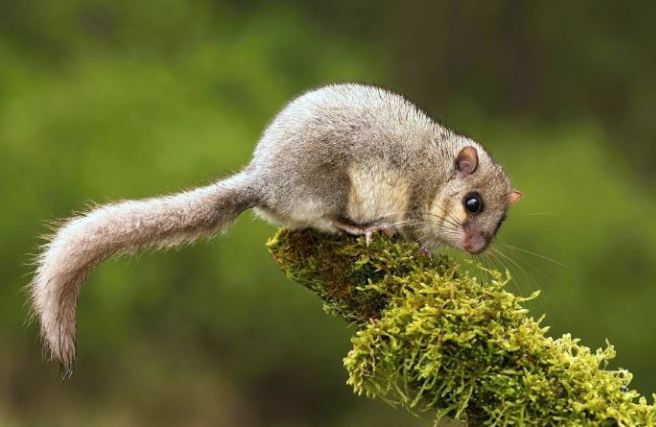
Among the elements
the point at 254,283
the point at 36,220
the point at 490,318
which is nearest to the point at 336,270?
the point at 490,318

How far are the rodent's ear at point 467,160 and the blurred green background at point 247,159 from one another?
5.19 meters

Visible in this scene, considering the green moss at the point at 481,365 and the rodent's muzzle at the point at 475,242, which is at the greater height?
the rodent's muzzle at the point at 475,242

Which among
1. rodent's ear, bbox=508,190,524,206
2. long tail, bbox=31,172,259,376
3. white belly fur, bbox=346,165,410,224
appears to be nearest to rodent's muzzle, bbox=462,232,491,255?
rodent's ear, bbox=508,190,524,206

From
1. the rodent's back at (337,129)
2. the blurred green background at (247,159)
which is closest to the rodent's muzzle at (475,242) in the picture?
the rodent's back at (337,129)

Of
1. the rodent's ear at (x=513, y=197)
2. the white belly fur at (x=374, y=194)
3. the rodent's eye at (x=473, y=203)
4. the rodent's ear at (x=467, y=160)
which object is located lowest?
the white belly fur at (x=374, y=194)

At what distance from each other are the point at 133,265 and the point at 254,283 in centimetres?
122

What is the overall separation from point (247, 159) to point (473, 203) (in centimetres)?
683

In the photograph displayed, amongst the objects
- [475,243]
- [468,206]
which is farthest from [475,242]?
[468,206]

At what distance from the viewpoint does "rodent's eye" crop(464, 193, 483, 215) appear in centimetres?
457

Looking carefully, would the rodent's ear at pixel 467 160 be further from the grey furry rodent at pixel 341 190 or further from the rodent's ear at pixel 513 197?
the rodent's ear at pixel 513 197

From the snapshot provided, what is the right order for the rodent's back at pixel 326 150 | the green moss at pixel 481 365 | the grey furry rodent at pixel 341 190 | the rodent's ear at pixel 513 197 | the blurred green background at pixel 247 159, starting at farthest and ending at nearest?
the blurred green background at pixel 247 159 < the rodent's ear at pixel 513 197 < the rodent's back at pixel 326 150 < the grey furry rodent at pixel 341 190 < the green moss at pixel 481 365

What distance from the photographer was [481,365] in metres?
3.26

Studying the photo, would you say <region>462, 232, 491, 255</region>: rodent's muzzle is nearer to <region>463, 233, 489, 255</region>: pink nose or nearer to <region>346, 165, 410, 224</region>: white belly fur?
<region>463, 233, 489, 255</region>: pink nose

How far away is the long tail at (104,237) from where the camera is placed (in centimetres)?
361
